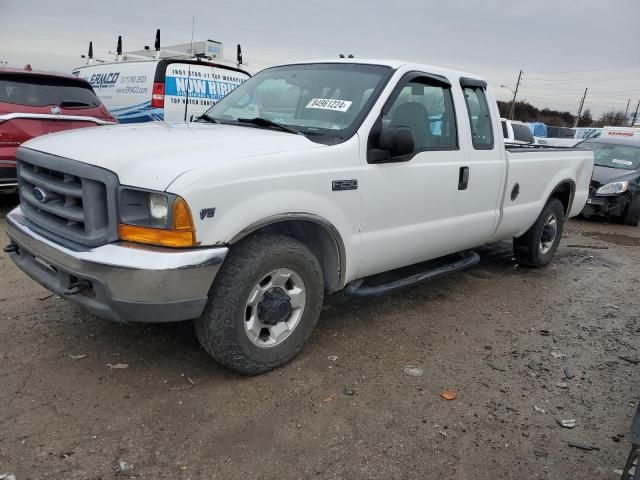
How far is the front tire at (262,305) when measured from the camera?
114 inches

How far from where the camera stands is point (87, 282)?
109 inches

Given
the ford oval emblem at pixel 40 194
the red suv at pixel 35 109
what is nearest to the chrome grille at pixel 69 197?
the ford oval emblem at pixel 40 194

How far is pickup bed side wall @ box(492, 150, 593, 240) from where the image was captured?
504 cm

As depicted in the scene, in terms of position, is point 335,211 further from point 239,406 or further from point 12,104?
point 12,104

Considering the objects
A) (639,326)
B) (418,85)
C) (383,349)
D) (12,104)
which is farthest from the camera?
(12,104)

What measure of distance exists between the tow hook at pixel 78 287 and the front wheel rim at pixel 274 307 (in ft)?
2.77

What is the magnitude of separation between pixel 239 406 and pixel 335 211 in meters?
1.26

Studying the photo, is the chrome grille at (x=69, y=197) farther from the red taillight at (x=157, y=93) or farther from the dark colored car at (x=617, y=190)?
the dark colored car at (x=617, y=190)

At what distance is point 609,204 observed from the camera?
9.78 meters

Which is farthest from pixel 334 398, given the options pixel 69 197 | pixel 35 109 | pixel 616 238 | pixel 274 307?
pixel 616 238

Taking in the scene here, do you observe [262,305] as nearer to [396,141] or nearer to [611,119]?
[396,141]

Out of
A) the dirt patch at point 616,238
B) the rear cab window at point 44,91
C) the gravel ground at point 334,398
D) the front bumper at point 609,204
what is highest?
the rear cab window at point 44,91

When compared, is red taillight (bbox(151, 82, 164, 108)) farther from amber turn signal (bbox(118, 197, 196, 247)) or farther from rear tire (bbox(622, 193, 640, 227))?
rear tire (bbox(622, 193, 640, 227))

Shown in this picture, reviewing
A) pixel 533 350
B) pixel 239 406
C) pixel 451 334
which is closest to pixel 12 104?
pixel 239 406
